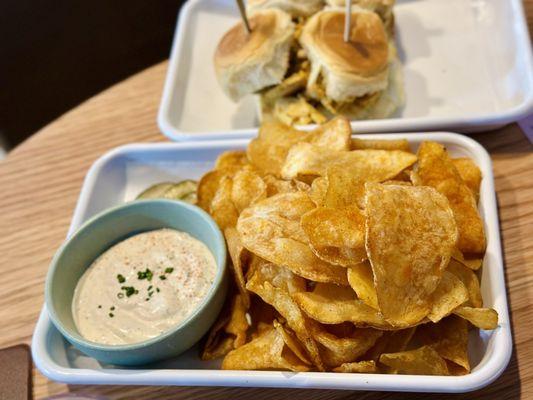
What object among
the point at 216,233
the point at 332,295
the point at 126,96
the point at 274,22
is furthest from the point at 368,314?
the point at 126,96

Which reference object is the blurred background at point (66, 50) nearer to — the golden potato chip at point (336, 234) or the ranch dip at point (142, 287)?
the ranch dip at point (142, 287)

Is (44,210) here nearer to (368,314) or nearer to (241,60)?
(241,60)

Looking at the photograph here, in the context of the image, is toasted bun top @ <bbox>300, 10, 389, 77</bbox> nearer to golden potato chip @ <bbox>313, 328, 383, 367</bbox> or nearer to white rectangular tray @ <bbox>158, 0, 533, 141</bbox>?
white rectangular tray @ <bbox>158, 0, 533, 141</bbox>

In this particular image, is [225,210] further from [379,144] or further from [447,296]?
[447,296]

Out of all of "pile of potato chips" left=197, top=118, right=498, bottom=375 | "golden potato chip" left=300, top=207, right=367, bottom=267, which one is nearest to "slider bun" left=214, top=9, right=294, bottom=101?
"pile of potato chips" left=197, top=118, right=498, bottom=375

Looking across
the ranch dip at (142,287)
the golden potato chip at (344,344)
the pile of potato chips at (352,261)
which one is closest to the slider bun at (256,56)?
the pile of potato chips at (352,261)
